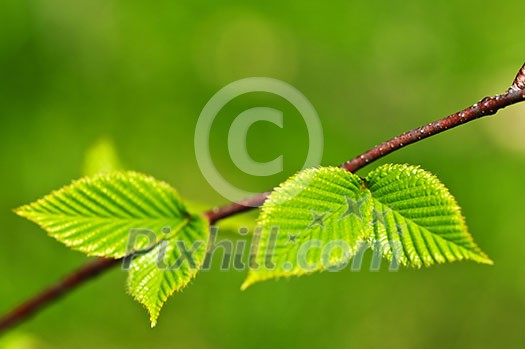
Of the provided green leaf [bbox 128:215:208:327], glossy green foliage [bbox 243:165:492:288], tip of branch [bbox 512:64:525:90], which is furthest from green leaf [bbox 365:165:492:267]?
green leaf [bbox 128:215:208:327]

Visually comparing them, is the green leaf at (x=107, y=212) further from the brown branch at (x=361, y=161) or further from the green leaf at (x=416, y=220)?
the green leaf at (x=416, y=220)

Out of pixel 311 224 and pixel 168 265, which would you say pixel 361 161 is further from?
pixel 168 265

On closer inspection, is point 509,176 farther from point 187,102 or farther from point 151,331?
point 151,331

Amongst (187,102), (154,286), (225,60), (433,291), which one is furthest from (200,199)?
(154,286)

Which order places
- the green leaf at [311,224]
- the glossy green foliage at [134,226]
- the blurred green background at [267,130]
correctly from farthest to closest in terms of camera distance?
the blurred green background at [267,130], the glossy green foliage at [134,226], the green leaf at [311,224]

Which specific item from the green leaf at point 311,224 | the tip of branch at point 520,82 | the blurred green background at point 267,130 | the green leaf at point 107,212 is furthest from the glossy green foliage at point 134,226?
the blurred green background at point 267,130

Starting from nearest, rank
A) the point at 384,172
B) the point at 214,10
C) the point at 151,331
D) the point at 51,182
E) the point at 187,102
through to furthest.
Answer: the point at 384,172 → the point at 151,331 → the point at 51,182 → the point at 187,102 → the point at 214,10
